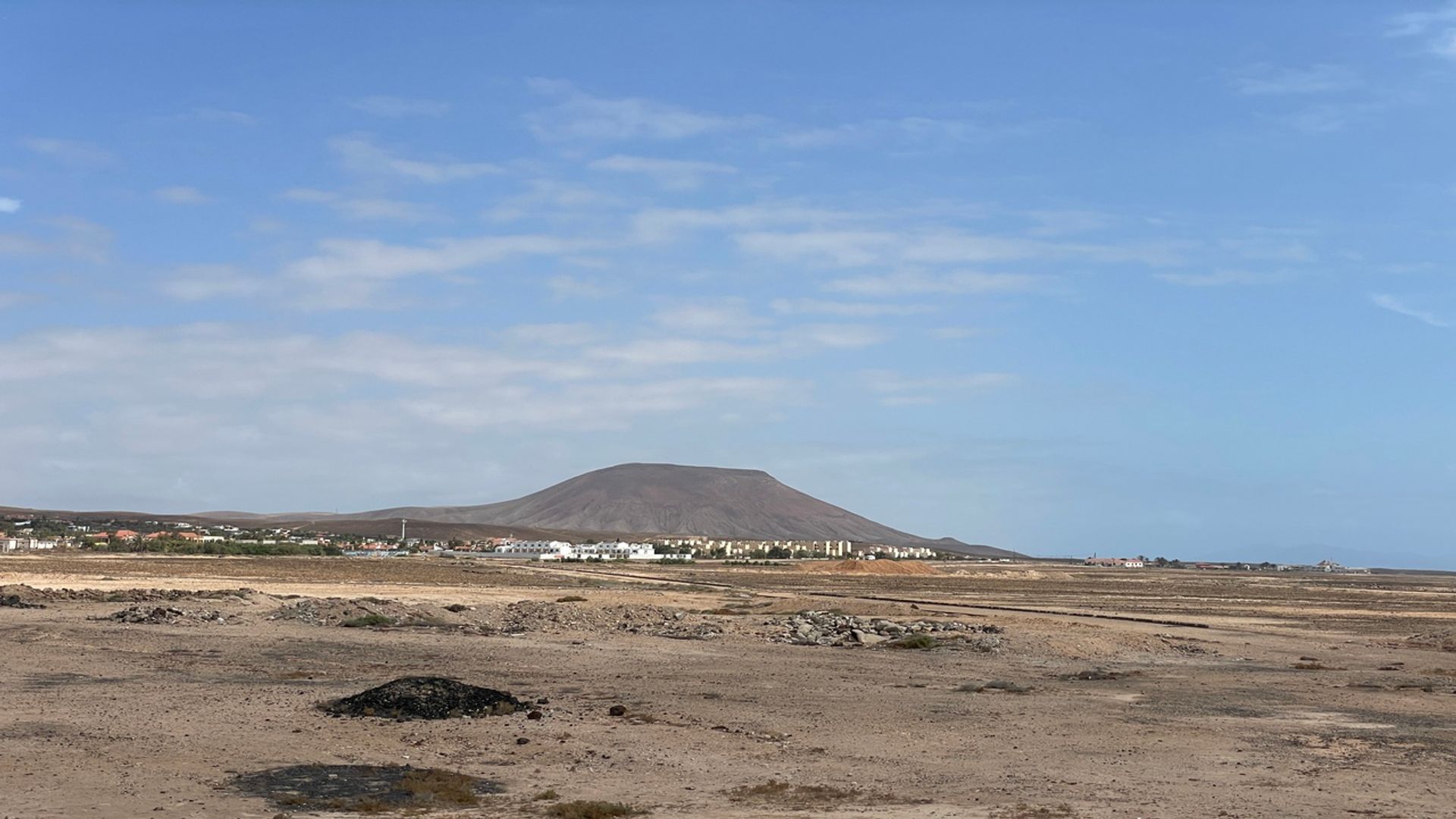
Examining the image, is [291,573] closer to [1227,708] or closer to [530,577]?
[530,577]

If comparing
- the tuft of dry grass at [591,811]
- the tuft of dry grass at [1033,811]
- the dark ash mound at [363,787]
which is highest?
the tuft of dry grass at [1033,811]

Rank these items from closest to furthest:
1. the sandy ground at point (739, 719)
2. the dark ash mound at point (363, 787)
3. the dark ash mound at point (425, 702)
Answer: the dark ash mound at point (363, 787)
the sandy ground at point (739, 719)
the dark ash mound at point (425, 702)

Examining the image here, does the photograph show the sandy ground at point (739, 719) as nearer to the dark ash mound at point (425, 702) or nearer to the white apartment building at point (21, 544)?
the dark ash mound at point (425, 702)

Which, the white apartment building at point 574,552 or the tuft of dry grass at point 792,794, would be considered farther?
the white apartment building at point 574,552

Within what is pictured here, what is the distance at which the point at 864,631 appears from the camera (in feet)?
116

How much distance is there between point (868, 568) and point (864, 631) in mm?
88824

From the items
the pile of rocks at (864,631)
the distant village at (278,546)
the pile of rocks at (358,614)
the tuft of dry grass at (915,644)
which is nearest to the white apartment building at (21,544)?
the distant village at (278,546)

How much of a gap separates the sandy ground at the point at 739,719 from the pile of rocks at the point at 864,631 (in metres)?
0.82

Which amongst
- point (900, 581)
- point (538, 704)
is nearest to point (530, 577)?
point (900, 581)

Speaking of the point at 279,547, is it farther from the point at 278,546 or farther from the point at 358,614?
the point at 358,614

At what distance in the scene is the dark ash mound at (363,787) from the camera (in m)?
13.2

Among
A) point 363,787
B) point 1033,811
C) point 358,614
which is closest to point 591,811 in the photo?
point 363,787

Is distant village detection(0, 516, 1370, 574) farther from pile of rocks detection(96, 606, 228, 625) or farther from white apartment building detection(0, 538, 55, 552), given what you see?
pile of rocks detection(96, 606, 228, 625)

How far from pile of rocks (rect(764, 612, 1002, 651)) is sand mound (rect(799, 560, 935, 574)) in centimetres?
8200
